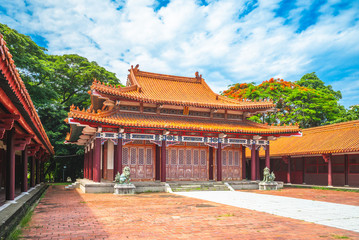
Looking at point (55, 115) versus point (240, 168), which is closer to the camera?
point (240, 168)

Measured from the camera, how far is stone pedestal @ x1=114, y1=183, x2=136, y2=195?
15.8m

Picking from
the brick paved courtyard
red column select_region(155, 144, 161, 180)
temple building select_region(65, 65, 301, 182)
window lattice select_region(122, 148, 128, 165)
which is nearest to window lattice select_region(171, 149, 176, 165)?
temple building select_region(65, 65, 301, 182)

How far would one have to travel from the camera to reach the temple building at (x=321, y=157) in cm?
1989

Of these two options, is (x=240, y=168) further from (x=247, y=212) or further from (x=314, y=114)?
(x=314, y=114)

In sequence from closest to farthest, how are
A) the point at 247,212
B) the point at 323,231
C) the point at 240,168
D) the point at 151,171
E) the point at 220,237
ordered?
the point at 220,237 < the point at 323,231 < the point at 247,212 < the point at 151,171 < the point at 240,168

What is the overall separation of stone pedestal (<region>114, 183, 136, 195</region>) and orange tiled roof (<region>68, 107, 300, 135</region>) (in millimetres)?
3166

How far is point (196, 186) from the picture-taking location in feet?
59.9

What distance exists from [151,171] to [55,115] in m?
13.2

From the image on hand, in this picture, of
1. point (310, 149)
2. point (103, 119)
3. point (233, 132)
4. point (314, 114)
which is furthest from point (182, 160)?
point (314, 114)

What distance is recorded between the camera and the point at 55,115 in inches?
1103

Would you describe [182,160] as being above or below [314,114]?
below

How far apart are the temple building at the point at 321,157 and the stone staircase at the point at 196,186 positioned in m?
7.05

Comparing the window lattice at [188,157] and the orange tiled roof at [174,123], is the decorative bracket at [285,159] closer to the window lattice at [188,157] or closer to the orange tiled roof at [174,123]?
the orange tiled roof at [174,123]

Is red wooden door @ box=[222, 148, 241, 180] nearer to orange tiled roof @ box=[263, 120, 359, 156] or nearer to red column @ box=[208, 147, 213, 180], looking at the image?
red column @ box=[208, 147, 213, 180]
